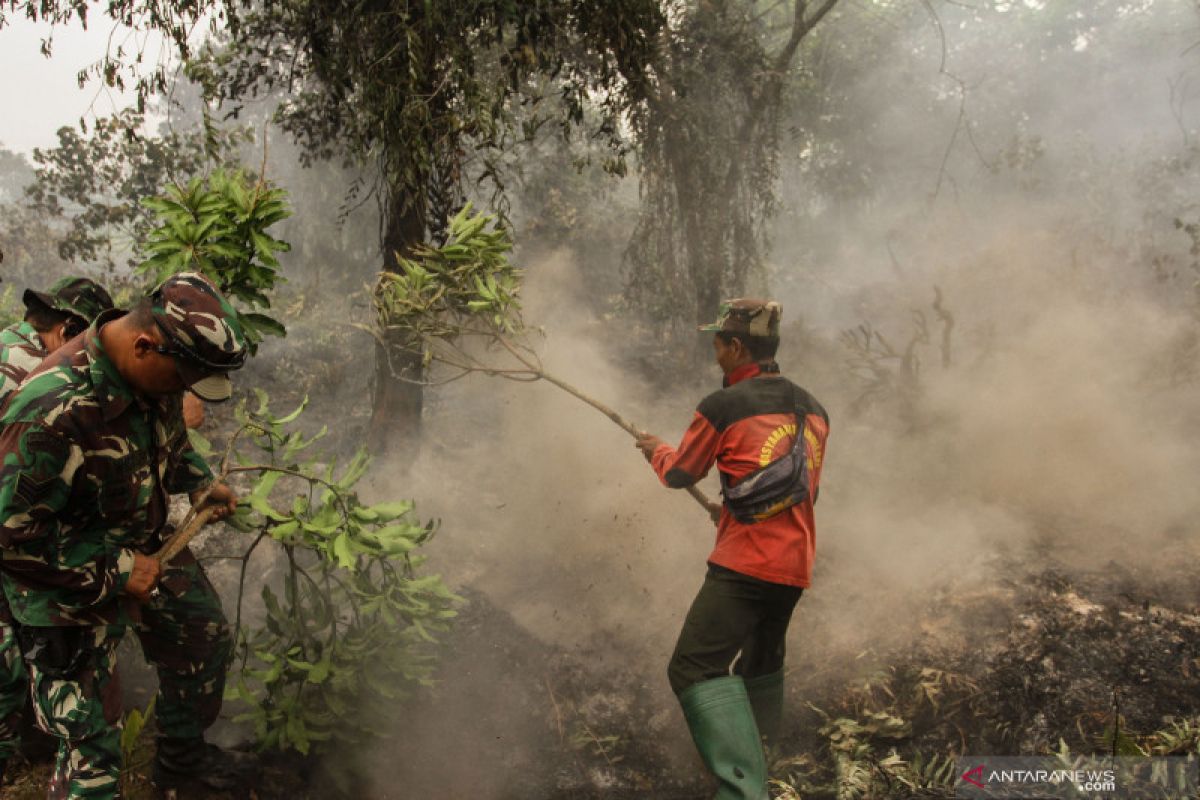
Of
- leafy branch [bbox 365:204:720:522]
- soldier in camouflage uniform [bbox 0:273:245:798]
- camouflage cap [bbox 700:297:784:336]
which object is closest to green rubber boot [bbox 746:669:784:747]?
leafy branch [bbox 365:204:720:522]

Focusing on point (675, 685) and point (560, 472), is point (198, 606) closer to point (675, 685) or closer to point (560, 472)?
point (675, 685)

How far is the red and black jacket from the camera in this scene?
2.96 metres

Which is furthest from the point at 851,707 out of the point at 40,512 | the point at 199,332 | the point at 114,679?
the point at 40,512

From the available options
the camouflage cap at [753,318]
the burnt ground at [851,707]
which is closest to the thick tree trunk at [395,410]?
the burnt ground at [851,707]

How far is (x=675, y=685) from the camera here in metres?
2.98

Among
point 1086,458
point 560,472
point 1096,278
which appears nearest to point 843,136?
point 1096,278

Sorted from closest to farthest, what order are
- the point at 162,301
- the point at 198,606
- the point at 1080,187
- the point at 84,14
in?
the point at 162,301
the point at 198,606
the point at 84,14
the point at 1080,187

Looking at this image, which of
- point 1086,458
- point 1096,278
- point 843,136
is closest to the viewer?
point 1086,458

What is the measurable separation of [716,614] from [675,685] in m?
0.33

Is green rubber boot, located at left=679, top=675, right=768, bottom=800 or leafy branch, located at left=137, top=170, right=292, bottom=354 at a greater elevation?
leafy branch, located at left=137, top=170, right=292, bottom=354

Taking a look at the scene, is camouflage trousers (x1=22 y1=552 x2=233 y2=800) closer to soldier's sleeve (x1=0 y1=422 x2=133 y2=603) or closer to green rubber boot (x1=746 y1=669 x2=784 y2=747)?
soldier's sleeve (x1=0 y1=422 x2=133 y2=603)

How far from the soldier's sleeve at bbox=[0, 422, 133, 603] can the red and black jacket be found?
2070 mm

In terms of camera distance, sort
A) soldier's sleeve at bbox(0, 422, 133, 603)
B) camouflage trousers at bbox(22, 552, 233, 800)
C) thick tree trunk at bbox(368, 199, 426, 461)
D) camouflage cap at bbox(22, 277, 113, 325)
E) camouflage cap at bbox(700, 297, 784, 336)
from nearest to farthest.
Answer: soldier's sleeve at bbox(0, 422, 133, 603) < camouflage trousers at bbox(22, 552, 233, 800) < camouflage cap at bbox(700, 297, 784, 336) < camouflage cap at bbox(22, 277, 113, 325) < thick tree trunk at bbox(368, 199, 426, 461)

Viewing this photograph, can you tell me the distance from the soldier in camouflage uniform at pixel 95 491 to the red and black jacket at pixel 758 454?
1.76 m
